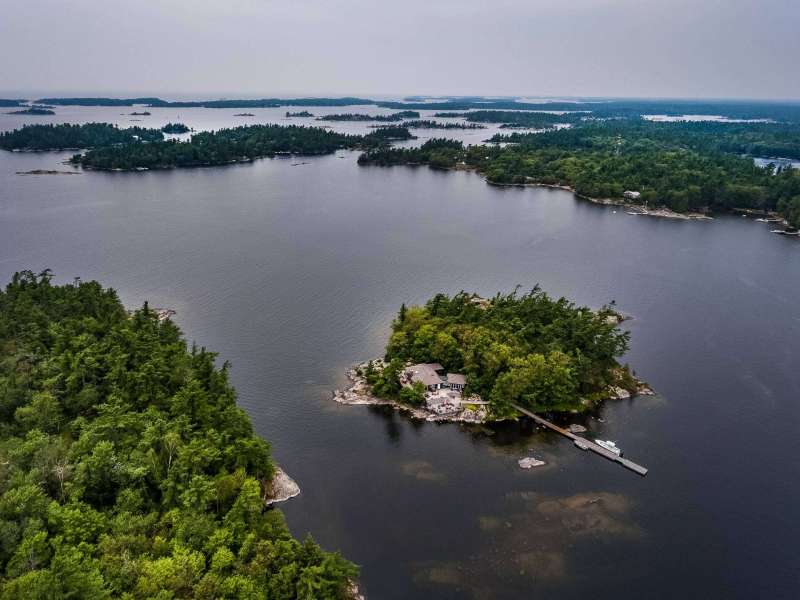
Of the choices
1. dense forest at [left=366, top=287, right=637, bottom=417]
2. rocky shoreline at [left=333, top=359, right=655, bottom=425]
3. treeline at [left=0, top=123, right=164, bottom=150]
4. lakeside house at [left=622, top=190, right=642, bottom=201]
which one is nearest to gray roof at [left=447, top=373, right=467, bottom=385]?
dense forest at [left=366, top=287, right=637, bottom=417]

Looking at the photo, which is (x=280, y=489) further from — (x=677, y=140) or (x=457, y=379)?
(x=677, y=140)

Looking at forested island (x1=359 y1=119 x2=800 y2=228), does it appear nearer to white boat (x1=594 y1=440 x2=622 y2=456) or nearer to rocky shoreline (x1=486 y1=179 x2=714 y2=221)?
rocky shoreline (x1=486 y1=179 x2=714 y2=221)

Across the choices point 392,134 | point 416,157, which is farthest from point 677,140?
point 392,134

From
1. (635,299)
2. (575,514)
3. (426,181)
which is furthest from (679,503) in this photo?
(426,181)

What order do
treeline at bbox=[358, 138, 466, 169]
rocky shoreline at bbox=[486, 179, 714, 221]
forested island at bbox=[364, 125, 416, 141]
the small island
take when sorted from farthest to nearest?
forested island at bbox=[364, 125, 416, 141] < treeline at bbox=[358, 138, 466, 169] < rocky shoreline at bbox=[486, 179, 714, 221] < the small island

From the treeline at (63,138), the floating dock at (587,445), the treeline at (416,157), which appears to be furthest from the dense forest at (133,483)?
the treeline at (63,138)

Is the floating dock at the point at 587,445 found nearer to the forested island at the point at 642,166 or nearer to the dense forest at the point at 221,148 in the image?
the forested island at the point at 642,166
